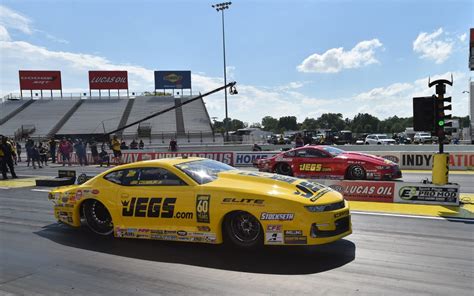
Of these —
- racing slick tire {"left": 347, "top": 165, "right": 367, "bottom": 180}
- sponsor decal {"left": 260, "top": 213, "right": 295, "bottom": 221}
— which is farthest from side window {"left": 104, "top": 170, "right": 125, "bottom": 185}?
racing slick tire {"left": 347, "top": 165, "right": 367, "bottom": 180}

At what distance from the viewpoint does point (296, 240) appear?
190 inches

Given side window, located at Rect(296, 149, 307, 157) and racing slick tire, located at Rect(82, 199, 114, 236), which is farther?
side window, located at Rect(296, 149, 307, 157)

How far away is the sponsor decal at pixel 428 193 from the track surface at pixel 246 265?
1.81 meters

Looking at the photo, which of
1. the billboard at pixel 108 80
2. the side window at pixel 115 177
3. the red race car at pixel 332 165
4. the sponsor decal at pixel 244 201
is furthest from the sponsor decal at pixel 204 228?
the billboard at pixel 108 80

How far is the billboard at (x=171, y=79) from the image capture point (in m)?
64.4

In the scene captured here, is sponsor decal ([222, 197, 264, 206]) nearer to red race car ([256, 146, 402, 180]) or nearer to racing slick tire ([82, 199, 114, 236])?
racing slick tire ([82, 199, 114, 236])

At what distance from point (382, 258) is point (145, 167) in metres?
3.73

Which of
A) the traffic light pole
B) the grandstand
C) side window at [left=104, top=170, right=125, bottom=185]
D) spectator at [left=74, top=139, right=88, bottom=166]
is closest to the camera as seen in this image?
side window at [left=104, top=170, right=125, bottom=185]

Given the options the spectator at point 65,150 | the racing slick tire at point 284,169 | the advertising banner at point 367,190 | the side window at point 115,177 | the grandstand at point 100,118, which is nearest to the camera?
the side window at point 115,177

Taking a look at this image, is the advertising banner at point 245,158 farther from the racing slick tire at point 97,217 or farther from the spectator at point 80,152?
the racing slick tire at point 97,217

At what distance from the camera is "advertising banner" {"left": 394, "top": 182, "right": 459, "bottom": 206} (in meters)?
8.20

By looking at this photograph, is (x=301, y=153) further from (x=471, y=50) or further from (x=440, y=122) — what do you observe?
(x=471, y=50)

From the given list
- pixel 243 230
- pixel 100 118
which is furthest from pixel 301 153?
pixel 100 118

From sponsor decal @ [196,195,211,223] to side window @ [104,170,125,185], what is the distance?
5.20 feet
